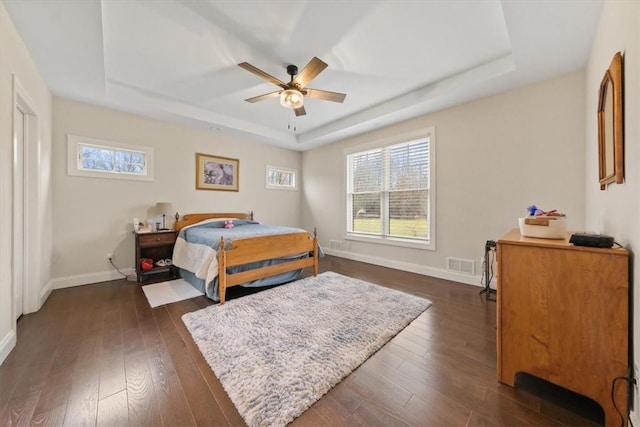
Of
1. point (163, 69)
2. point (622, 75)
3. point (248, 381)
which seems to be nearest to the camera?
point (622, 75)

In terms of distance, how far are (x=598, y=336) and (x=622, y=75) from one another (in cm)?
140

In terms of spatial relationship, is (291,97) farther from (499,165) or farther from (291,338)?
(499,165)

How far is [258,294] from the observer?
9.42 feet

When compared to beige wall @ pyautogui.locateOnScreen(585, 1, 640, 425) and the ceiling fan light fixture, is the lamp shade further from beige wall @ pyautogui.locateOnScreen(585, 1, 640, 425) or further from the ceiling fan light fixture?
beige wall @ pyautogui.locateOnScreen(585, 1, 640, 425)

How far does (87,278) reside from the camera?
3.31 meters

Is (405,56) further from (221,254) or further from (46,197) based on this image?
(46,197)

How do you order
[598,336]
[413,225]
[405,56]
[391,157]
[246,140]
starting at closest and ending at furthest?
[598,336] < [405,56] < [413,225] < [391,157] < [246,140]

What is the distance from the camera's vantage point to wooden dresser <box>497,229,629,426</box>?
45.3 inches

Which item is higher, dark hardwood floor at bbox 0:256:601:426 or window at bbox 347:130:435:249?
window at bbox 347:130:435:249

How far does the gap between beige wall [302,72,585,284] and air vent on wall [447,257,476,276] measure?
6cm

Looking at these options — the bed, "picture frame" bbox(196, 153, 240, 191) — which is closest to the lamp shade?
the bed

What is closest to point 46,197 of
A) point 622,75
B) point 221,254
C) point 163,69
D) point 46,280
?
point 46,280

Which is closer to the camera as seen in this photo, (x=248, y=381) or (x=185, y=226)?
(x=248, y=381)

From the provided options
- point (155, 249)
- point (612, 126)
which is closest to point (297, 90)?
point (612, 126)
